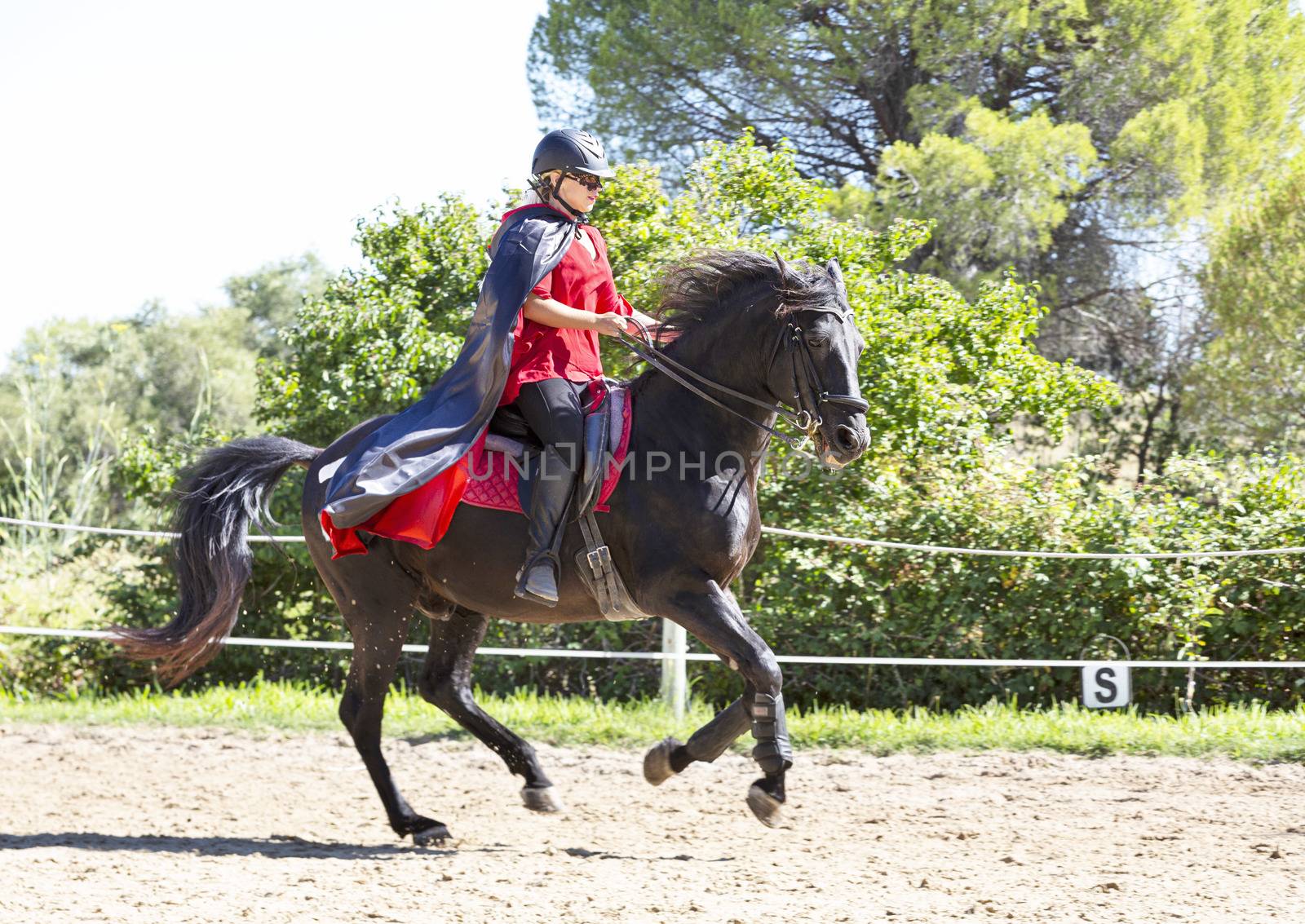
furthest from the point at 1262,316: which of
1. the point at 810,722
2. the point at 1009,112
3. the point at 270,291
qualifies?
the point at 270,291

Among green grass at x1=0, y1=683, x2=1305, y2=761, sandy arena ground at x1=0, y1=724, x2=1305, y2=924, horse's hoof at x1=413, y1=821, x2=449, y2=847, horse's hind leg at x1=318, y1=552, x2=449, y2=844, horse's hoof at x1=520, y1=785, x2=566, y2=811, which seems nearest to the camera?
sandy arena ground at x1=0, y1=724, x2=1305, y2=924

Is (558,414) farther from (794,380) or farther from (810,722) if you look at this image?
(810,722)

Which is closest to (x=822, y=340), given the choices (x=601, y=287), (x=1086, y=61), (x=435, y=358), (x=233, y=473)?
(x=601, y=287)

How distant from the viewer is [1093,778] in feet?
18.9

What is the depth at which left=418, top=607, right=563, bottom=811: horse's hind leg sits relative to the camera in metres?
5.24

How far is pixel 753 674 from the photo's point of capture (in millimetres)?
4098

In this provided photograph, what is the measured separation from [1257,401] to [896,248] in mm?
7894

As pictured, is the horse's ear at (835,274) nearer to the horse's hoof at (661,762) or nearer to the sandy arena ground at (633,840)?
the horse's hoof at (661,762)

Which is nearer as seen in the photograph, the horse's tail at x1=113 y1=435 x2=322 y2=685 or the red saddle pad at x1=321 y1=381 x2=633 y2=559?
the red saddle pad at x1=321 y1=381 x2=633 y2=559

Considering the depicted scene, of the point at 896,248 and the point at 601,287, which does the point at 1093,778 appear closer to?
the point at 601,287

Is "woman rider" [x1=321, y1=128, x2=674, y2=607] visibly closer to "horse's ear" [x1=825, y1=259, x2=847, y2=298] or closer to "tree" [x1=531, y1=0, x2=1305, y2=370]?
"horse's ear" [x1=825, y1=259, x2=847, y2=298]

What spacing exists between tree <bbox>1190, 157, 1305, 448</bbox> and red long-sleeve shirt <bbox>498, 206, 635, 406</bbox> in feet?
37.8

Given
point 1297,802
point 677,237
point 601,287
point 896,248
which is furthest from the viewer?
point 896,248

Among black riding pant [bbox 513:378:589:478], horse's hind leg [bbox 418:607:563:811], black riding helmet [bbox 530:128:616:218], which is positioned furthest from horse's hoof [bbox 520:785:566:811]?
black riding helmet [bbox 530:128:616:218]
